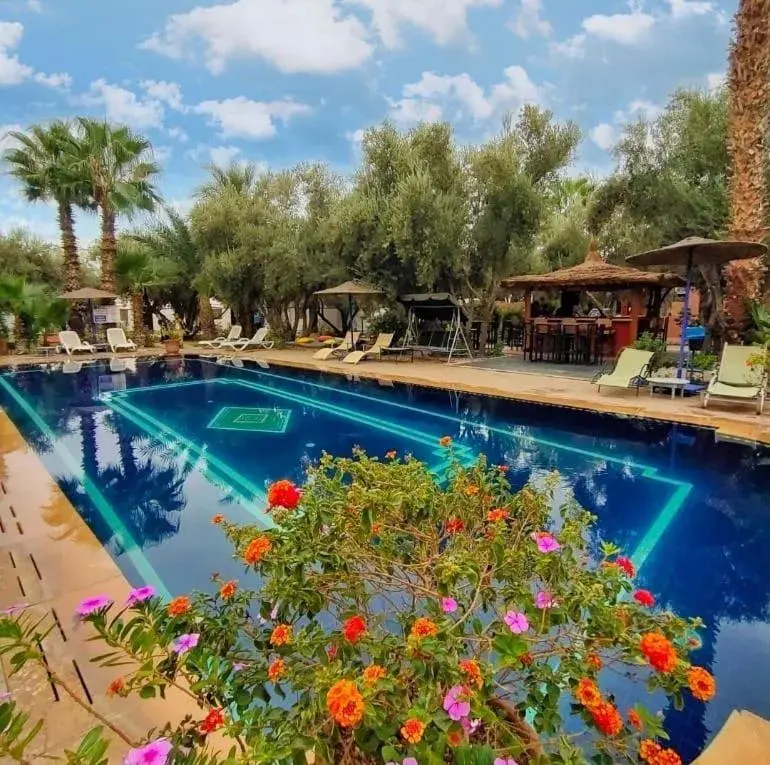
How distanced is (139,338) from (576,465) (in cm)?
1817

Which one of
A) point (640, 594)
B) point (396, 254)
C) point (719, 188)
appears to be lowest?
point (640, 594)

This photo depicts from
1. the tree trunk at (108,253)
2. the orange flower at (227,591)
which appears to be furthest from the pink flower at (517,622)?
the tree trunk at (108,253)

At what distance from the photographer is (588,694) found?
4.35ft

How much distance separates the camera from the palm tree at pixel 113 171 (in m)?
17.1

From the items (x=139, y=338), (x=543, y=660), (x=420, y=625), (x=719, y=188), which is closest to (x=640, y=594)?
(x=543, y=660)

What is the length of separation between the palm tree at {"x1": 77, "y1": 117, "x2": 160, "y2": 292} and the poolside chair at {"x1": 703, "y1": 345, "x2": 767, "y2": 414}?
59.0 ft

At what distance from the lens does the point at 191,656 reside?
154 centimetres

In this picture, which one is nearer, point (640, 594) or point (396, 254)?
point (640, 594)

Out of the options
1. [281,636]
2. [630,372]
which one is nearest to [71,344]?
[630,372]

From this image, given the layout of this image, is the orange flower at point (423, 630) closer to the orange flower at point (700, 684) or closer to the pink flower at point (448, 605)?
the pink flower at point (448, 605)

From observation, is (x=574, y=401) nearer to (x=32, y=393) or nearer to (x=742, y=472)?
(x=742, y=472)

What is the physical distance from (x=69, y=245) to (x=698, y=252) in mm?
19245

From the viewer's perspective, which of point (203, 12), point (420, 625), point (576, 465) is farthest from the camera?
point (203, 12)

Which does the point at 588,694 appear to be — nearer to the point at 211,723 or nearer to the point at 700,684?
the point at 700,684
